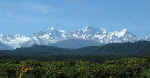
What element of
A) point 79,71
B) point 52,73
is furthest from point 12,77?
point 79,71

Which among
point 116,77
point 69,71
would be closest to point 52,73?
point 69,71

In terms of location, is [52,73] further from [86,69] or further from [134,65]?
[134,65]

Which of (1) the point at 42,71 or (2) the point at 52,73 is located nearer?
(2) the point at 52,73

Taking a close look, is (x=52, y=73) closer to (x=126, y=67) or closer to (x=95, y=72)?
(x=95, y=72)

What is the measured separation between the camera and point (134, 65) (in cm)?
8538

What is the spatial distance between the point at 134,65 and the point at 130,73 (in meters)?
6.39

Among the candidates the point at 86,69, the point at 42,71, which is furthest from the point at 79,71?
the point at 42,71

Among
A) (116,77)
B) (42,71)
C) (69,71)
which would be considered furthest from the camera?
(42,71)

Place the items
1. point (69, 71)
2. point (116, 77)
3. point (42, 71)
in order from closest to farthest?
point (116, 77)
point (69, 71)
point (42, 71)

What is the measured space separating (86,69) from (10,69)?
22.0 metres

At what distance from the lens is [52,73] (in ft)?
270

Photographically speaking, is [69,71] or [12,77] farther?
[69,71]

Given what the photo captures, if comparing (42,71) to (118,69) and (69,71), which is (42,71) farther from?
(118,69)

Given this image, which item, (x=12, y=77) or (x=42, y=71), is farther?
(x=42, y=71)
